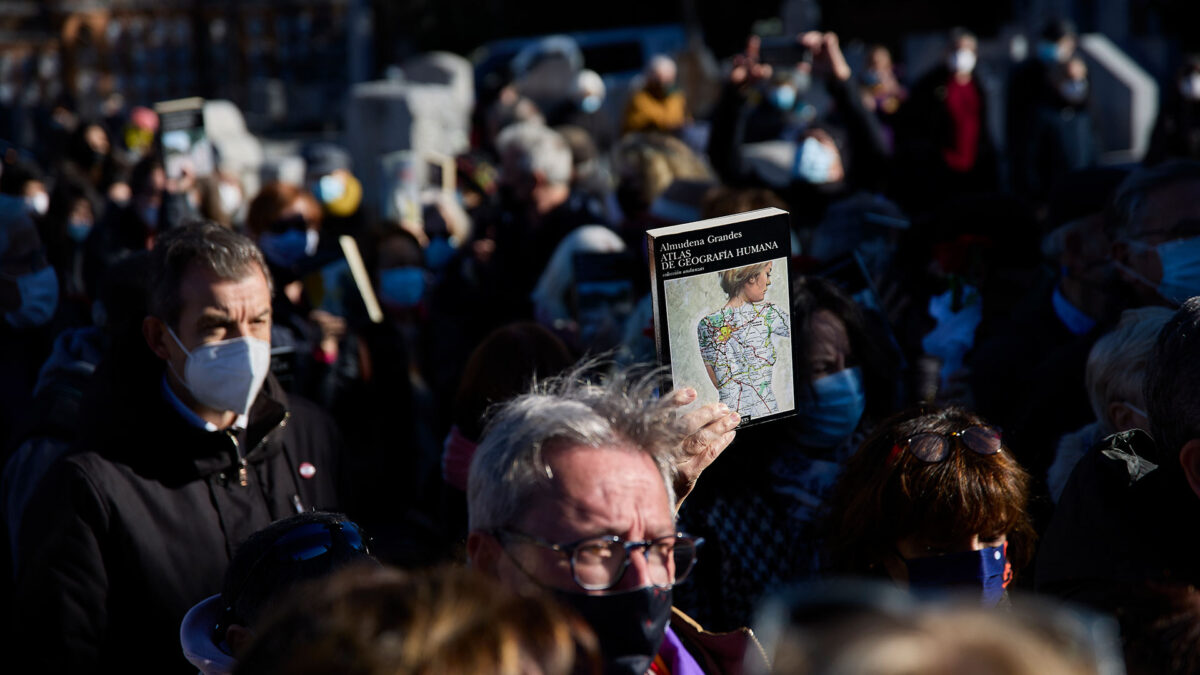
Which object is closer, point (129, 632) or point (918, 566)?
point (918, 566)

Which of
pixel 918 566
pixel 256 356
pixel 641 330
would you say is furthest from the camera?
pixel 641 330

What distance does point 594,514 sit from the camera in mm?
2020

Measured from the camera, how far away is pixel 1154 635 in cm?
186

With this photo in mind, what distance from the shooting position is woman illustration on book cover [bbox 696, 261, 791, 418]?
A: 99.2 inches

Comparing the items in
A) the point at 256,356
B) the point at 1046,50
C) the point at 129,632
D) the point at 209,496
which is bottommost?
the point at 129,632

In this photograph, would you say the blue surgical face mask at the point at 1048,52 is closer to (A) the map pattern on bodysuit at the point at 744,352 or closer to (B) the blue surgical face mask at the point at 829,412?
(B) the blue surgical face mask at the point at 829,412

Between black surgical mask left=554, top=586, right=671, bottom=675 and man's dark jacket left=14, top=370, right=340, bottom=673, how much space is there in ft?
4.84

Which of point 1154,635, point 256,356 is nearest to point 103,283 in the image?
point 256,356

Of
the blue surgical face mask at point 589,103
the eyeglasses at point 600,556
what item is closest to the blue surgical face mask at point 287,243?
the eyeglasses at point 600,556

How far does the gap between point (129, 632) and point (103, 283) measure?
1556 mm

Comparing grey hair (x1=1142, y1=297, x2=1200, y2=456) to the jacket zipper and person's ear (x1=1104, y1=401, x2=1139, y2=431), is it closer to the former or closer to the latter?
person's ear (x1=1104, y1=401, x2=1139, y2=431)

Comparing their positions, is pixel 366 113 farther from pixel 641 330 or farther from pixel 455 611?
pixel 455 611

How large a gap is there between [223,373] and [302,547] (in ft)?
3.15

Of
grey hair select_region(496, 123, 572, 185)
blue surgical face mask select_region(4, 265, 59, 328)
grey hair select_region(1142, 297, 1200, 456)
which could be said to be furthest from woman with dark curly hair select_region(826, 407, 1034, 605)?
grey hair select_region(496, 123, 572, 185)
